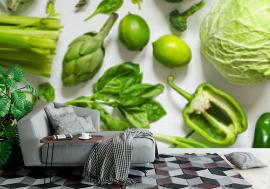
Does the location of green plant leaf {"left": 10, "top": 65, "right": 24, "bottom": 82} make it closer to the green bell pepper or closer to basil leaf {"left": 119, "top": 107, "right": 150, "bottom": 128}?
basil leaf {"left": 119, "top": 107, "right": 150, "bottom": 128}

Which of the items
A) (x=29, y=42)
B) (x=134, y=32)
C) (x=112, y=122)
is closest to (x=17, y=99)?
(x=29, y=42)

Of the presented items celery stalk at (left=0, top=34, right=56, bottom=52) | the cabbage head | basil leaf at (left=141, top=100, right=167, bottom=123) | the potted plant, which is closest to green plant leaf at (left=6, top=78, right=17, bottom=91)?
the potted plant

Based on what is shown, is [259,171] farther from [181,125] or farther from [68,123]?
[68,123]

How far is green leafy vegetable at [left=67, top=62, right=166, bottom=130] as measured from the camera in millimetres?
3508

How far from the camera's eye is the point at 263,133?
3514mm

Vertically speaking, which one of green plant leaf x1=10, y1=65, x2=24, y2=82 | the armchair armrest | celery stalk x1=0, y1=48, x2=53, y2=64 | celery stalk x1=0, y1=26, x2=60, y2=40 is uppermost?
celery stalk x1=0, y1=26, x2=60, y2=40

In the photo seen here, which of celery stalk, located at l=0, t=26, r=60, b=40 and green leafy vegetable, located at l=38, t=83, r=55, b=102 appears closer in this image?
celery stalk, located at l=0, t=26, r=60, b=40

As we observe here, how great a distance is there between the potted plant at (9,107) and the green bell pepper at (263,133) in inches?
81.9

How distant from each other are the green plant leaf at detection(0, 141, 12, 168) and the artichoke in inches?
32.5

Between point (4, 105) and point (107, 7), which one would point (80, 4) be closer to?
point (107, 7)

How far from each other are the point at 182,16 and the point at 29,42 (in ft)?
4.60

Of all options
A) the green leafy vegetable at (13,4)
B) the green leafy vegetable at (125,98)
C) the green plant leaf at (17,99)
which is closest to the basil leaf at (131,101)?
the green leafy vegetable at (125,98)

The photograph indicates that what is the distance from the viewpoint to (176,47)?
339 centimetres

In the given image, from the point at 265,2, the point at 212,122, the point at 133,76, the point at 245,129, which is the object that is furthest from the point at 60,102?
the point at 265,2
